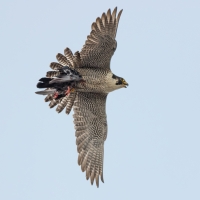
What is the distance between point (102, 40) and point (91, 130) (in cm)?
337

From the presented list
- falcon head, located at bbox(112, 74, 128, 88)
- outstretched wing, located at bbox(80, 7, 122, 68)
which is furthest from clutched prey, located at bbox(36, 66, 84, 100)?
falcon head, located at bbox(112, 74, 128, 88)

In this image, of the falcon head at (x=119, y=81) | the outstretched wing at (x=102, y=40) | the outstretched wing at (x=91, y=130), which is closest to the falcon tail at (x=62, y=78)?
the outstretched wing at (x=102, y=40)

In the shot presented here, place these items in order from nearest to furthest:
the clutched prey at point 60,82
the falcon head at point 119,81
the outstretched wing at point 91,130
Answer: the clutched prey at point 60,82 < the falcon head at point 119,81 < the outstretched wing at point 91,130

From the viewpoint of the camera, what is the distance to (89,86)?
20.5 m

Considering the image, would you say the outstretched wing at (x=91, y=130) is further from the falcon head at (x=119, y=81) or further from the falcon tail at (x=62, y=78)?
the falcon head at (x=119, y=81)

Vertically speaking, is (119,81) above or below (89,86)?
above

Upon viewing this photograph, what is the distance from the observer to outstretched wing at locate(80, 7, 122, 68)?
20094mm

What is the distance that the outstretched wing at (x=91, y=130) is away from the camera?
21.5 metres

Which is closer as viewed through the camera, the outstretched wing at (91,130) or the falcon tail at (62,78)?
the falcon tail at (62,78)

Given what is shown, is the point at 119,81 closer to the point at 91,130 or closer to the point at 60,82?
the point at 60,82

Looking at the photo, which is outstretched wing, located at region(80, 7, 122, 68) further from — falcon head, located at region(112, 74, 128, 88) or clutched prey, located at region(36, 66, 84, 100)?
clutched prey, located at region(36, 66, 84, 100)

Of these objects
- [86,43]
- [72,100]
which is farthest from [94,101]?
[86,43]

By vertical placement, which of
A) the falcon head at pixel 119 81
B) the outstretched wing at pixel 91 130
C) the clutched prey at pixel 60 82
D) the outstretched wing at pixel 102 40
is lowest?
the outstretched wing at pixel 91 130

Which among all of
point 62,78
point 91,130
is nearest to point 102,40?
point 62,78
